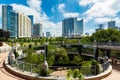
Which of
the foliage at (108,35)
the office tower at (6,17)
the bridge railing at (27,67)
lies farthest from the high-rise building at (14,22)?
the bridge railing at (27,67)

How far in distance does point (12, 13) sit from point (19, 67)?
149 m

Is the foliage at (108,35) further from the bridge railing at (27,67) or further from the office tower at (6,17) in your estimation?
the office tower at (6,17)

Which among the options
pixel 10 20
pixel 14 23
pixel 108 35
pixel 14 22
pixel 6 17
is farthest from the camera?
pixel 6 17

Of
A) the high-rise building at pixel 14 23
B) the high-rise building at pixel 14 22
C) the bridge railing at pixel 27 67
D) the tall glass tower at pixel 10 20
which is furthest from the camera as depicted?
the high-rise building at pixel 14 22

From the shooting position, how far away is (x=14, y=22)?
158m

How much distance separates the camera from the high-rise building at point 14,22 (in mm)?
158250

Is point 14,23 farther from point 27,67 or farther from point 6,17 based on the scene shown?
point 27,67

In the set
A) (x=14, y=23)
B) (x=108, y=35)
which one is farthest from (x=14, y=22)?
(x=108, y=35)

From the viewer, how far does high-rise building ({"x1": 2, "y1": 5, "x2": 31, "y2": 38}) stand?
158 m

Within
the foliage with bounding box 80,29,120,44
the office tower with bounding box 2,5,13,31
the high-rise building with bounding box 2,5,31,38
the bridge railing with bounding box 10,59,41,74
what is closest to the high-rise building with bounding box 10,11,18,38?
the high-rise building with bounding box 2,5,31,38

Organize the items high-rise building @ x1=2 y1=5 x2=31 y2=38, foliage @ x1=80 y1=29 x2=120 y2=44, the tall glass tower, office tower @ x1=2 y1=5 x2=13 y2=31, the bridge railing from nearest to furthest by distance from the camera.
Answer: the bridge railing
foliage @ x1=80 y1=29 x2=120 y2=44
the tall glass tower
high-rise building @ x1=2 y1=5 x2=31 y2=38
office tower @ x1=2 y1=5 x2=13 y2=31

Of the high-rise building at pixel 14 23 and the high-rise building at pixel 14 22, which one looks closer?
the high-rise building at pixel 14 23

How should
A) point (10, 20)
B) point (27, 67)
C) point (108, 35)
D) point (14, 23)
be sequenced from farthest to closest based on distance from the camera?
point (10, 20) < point (14, 23) < point (108, 35) < point (27, 67)

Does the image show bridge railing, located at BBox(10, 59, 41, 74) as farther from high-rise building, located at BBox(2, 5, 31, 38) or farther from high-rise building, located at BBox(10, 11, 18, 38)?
high-rise building, located at BBox(10, 11, 18, 38)
